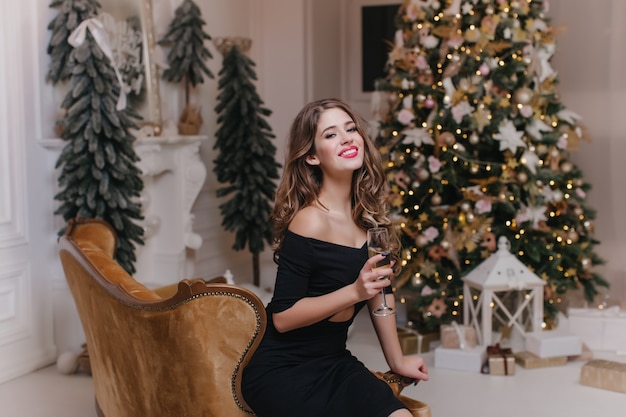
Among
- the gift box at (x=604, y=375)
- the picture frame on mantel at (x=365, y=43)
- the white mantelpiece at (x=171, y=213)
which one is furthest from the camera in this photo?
the picture frame on mantel at (x=365, y=43)

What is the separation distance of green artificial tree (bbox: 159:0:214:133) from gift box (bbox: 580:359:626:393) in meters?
3.08

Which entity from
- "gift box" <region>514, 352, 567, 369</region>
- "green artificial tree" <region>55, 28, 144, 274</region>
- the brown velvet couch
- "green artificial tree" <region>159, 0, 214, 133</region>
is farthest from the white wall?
the brown velvet couch

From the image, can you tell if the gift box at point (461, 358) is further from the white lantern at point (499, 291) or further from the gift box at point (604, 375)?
the gift box at point (604, 375)

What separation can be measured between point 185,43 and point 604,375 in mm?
3410

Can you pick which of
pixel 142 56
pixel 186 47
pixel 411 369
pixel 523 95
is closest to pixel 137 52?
pixel 142 56

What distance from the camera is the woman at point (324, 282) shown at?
98.1 inches

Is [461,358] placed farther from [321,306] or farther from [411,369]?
[321,306]

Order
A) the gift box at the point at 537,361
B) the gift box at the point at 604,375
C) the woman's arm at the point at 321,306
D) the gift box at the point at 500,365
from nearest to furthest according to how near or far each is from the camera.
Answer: the woman's arm at the point at 321,306, the gift box at the point at 604,375, the gift box at the point at 500,365, the gift box at the point at 537,361

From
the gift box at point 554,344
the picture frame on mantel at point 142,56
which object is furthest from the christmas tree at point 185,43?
the gift box at point 554,344

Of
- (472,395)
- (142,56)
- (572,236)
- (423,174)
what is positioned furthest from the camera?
(142,56)

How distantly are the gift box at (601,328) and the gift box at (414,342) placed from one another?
34.5 inches

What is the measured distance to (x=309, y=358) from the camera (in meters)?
2.68

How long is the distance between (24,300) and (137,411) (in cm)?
223

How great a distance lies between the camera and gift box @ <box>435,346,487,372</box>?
4844 mm
